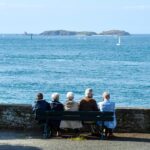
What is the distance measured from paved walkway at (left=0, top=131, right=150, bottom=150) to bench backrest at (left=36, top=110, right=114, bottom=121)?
0.54 m

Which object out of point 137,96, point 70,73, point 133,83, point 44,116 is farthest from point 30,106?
point 70,73

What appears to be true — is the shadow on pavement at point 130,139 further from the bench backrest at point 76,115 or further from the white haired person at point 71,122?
the white haired person at point 71,122

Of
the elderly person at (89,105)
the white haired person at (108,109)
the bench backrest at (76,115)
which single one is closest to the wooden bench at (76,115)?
the bench backrest at (76,115)

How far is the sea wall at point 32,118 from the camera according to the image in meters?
15.7

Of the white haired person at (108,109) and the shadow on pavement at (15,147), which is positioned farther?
the white haired person at (108,109)

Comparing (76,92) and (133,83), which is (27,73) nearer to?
(133,83)

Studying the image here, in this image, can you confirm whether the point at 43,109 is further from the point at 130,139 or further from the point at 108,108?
the point at 130,139

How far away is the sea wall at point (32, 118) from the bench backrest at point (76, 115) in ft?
2.86

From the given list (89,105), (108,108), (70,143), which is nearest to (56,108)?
(89,105)

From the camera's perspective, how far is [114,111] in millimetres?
15312

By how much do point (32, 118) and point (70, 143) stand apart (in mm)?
1972

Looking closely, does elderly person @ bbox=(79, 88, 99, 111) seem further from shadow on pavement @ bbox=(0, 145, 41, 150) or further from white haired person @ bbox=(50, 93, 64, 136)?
shadow on pavement @ bbox=(0, 145, 41, 150)

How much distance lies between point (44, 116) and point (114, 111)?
1730 millimetres

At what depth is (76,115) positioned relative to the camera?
15.0m
